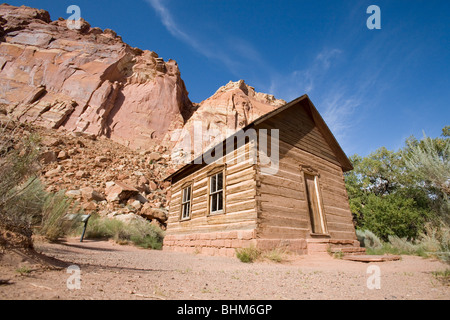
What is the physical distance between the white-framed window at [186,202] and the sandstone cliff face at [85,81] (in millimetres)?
23770

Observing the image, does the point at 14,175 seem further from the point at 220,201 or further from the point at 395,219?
the point at 395,219

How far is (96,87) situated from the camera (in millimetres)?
33719

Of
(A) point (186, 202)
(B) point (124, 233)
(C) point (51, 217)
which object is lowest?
(B) point (124, 233)

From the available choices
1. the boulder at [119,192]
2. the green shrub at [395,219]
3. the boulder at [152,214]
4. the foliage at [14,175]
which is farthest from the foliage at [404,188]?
the boulder at [119,192]

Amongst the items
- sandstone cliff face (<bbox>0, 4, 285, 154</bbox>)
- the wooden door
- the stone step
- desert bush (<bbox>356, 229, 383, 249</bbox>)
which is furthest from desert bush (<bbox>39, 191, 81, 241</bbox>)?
sandstone cliff face (<bbox>0, 4, 285, 154</bbox>)

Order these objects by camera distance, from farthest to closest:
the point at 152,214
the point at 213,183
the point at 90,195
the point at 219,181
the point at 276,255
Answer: the point at 90,195, the point at 152,214, the point at 213,183, the point at 219,181, the point at 276,255

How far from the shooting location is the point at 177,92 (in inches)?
1569

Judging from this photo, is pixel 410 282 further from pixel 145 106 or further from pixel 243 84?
pixel 243 84

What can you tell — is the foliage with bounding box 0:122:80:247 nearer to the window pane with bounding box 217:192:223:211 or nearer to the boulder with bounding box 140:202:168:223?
the window pane with bounding box 217:192:223:211

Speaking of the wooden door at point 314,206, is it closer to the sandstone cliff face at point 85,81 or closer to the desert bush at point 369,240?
the desert bush at point 369,240

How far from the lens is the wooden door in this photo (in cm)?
885

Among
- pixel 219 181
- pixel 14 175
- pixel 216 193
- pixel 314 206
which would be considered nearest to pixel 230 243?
pixel 216 193

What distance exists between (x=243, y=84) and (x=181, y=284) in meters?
49.2

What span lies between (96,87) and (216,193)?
3401cm
